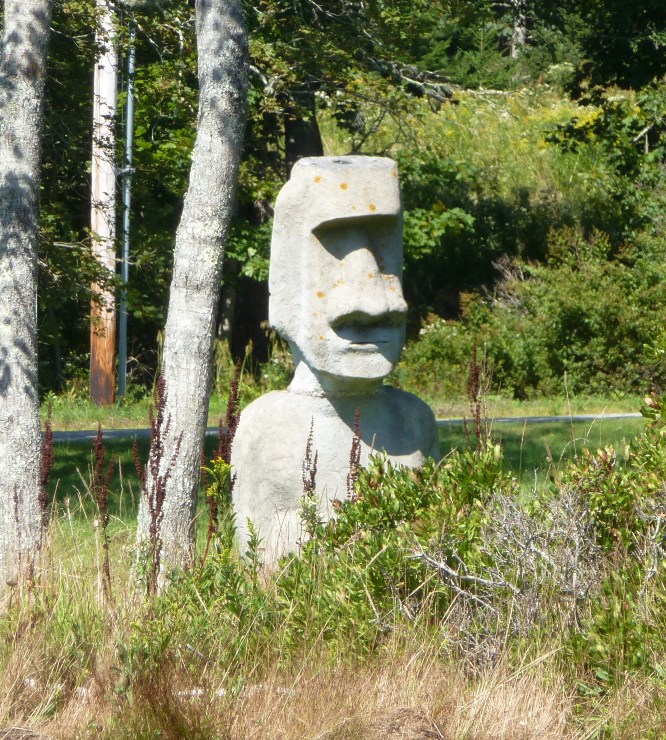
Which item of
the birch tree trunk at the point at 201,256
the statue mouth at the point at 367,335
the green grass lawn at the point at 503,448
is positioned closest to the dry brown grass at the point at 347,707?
the birch tree trunk at the point at 201,256

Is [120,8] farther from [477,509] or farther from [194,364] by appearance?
[477,509]

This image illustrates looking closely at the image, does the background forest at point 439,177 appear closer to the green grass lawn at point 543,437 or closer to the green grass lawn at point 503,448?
the green grass lawn at point 543,437

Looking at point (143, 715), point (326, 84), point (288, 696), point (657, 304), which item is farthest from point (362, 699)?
point (657, 304)

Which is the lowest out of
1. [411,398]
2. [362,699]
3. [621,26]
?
[362,699]

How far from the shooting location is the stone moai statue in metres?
5.92

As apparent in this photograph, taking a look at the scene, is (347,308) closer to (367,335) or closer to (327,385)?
(367,335)

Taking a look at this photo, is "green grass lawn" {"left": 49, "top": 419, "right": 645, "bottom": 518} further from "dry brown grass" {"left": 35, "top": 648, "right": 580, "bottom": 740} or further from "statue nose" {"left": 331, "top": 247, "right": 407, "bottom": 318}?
"dry brown grass" {"left": 35, "top": 648, "right": 580, "bottom": 740}

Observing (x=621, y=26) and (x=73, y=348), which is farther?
(x=73, y=348)

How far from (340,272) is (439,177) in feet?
53.8

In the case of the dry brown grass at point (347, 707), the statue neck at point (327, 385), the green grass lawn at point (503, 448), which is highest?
the statue neck at point (327, 385)

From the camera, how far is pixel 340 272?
5969 millimetres

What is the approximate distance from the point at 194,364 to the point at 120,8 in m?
6.19

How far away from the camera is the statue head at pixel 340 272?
5.91m

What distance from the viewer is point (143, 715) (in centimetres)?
418
